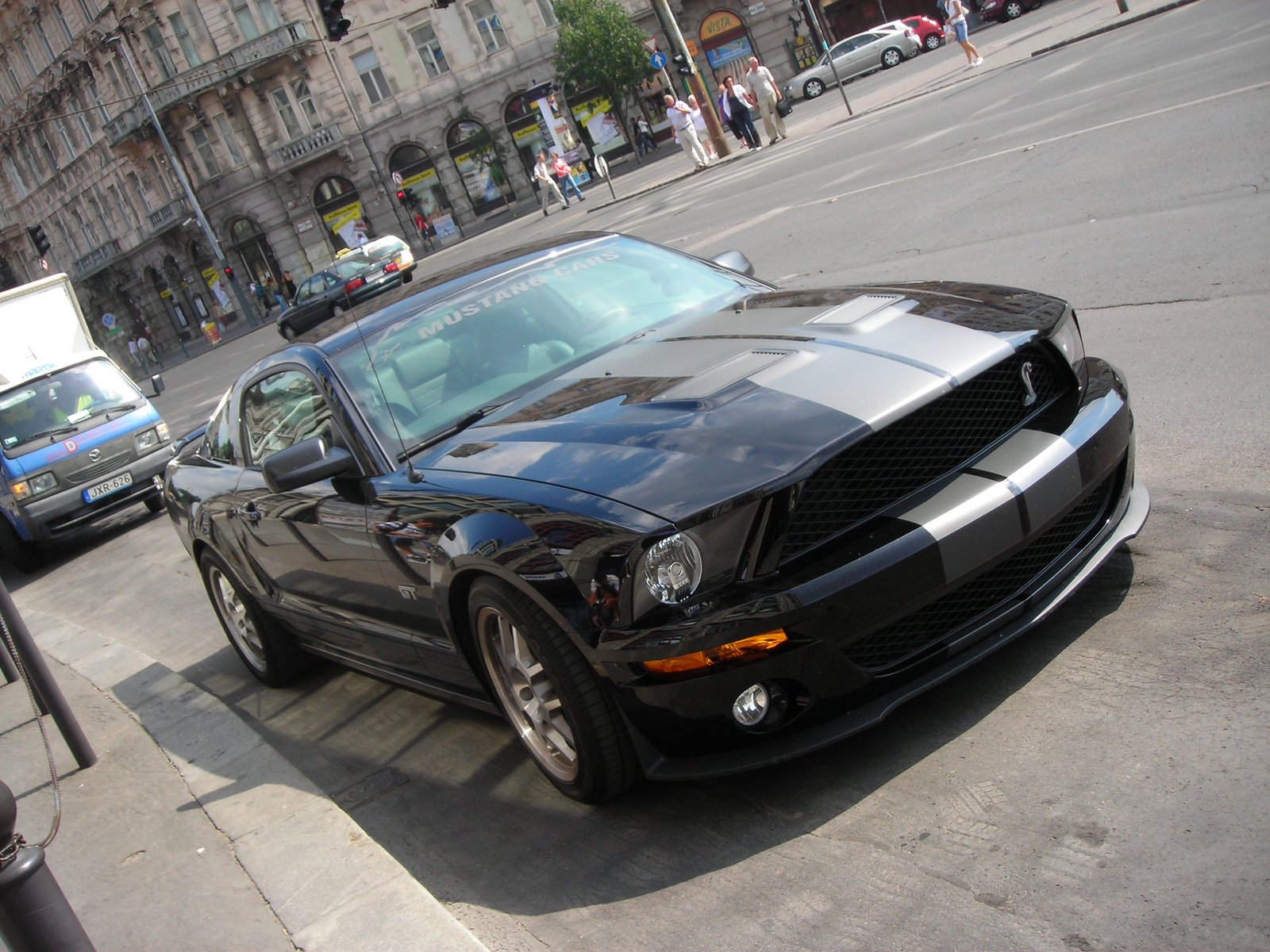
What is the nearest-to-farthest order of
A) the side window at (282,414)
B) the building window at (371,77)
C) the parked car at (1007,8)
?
the side window at (282,414)
the parked car at (1007,8)
the building window at (371,77)

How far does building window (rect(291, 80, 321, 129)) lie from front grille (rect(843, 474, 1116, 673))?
168ft

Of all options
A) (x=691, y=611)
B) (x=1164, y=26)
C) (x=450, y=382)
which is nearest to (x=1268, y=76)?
(x=1164, y=26)

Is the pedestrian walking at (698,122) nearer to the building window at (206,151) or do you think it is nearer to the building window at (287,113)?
the building window at (287,113)

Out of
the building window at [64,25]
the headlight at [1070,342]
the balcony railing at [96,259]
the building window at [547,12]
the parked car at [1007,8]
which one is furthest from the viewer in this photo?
the balcony railing at [96,259]

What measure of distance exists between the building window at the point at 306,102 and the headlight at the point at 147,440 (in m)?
40.9

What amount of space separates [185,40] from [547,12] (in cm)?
1579

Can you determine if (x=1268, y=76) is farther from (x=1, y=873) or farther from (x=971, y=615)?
(x=1, y=873)

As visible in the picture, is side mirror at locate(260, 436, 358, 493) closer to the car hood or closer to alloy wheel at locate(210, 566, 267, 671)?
the car hood

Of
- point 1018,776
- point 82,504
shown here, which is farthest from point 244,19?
point 1018,776

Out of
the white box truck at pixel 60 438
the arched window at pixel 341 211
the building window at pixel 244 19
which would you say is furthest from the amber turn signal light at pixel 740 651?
the building window at pixel 244 19

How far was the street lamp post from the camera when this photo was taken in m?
47.7

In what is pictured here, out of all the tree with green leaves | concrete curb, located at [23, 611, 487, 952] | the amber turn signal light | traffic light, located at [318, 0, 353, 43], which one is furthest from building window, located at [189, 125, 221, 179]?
the amber turn signal light

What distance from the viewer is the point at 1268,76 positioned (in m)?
11.5

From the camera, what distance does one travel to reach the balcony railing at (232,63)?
48.8m
